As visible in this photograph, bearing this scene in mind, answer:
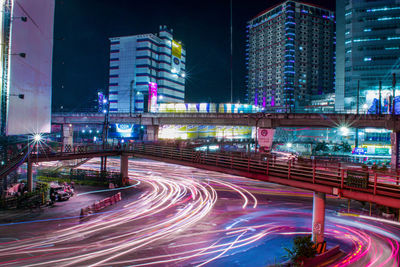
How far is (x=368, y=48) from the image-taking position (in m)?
91.9

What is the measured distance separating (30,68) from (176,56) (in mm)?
97324

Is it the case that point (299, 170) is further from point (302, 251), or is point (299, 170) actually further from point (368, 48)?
point (368, 48)

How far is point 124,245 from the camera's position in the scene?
44.8ft

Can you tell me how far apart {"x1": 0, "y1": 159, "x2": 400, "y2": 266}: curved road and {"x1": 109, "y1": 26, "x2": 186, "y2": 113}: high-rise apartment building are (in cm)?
8053

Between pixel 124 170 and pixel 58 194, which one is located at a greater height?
pixel 124 170

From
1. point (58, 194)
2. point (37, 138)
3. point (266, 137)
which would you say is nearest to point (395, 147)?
point (266, 137)

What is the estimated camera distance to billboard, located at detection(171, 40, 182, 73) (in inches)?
4532

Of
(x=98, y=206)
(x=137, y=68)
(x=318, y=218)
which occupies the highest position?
(x=137, y=68)

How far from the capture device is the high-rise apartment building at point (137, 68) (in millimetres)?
101750

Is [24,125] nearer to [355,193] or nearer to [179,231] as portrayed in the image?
[179,231]

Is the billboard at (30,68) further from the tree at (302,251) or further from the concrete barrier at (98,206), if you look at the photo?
the tree at (302,251)

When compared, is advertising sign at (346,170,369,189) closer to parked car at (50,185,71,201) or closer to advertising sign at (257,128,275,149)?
advertising sign at (257,128,275,149)

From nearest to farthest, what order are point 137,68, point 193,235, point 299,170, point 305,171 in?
point 305,171 < point 299,170 < point 193,235 < point 137,68

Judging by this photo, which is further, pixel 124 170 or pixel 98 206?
pixel 124 170
